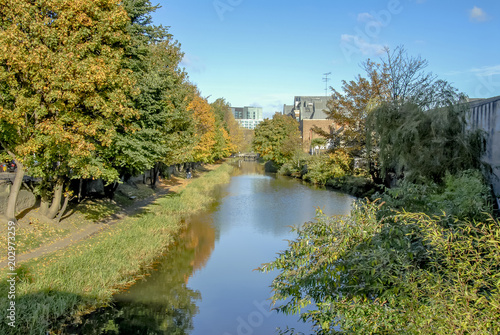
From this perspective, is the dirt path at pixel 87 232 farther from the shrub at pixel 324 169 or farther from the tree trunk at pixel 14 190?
the shrub at pixel 324 169

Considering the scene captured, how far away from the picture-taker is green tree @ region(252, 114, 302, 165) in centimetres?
5163

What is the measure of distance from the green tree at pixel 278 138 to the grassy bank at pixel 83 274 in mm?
35088

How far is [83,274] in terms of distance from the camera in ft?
35.1

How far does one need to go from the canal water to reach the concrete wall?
772 cm

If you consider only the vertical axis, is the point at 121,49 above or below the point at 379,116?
above

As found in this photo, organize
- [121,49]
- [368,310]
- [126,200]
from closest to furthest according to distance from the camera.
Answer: [368,310] → [121,49] → [126,200]

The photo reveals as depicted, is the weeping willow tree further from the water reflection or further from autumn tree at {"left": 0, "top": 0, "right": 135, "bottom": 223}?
autumn tree at {"left": 0, "top": 0, "right": 135, "bottom": 223}

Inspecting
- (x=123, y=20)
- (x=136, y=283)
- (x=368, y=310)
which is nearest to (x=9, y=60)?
(x=123, y=20)

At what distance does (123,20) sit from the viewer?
1285 cm

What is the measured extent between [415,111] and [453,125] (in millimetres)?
1589

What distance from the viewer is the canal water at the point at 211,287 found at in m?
9.70

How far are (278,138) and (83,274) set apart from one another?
1865 inches

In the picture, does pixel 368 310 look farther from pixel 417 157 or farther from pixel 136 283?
pixel 417 157

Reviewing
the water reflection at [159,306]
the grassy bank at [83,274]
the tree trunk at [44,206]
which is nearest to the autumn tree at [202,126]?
the grassy bank at [83,274]
